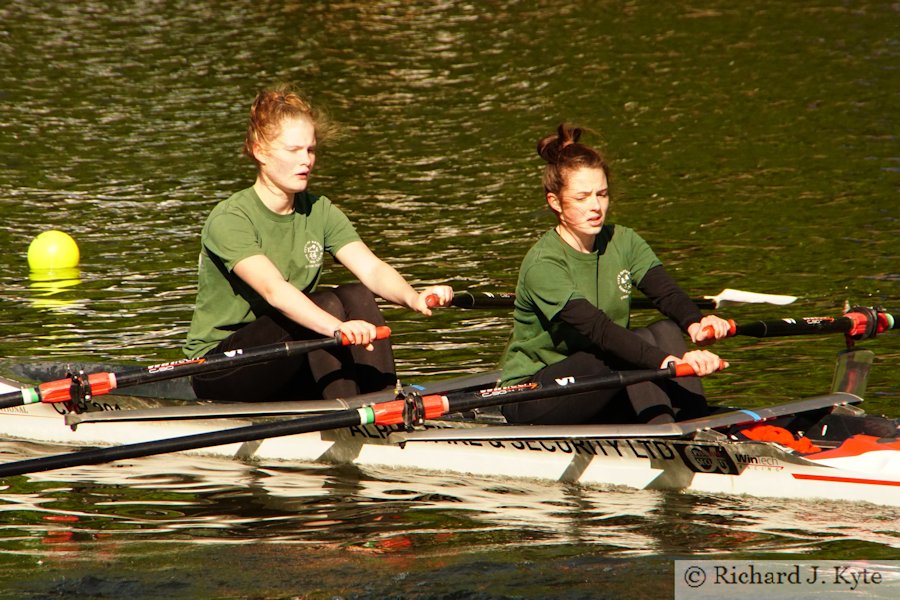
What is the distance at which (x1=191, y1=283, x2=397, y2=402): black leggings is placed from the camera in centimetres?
755

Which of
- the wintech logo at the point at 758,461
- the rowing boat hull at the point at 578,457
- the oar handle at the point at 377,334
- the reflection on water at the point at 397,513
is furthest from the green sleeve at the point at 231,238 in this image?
the wintech logo at the point at 758,461

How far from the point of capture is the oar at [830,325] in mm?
7262

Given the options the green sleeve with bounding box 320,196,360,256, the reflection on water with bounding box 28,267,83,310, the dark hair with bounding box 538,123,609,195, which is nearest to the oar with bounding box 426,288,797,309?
the green sleeve with bounding box 320,196,360,256

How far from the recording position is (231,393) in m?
7.79

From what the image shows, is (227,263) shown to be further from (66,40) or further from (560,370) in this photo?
(66,40)

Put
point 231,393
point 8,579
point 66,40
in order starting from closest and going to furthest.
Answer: point 8,579 < point 231,393 < point 66,40

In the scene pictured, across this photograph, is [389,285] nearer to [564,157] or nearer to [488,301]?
[488,301]

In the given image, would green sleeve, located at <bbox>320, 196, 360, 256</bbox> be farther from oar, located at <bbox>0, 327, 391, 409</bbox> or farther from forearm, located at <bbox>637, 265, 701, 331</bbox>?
forearm, located at <bbox>637, 265, 701, 331</bbox>

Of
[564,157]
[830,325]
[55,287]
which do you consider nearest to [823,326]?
[830,325]

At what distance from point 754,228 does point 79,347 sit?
654cm

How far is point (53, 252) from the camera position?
12.8 metres

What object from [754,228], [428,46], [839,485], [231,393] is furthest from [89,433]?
[428,46]

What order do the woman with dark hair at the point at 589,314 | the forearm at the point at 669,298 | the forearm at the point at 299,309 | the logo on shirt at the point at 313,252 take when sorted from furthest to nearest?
1. the logo on shirt at the point at 313,252
2. the forearm at the point at 299,309
3. the forearm at the point at 669,298
4. the woman with dark hair at the point at 589,314

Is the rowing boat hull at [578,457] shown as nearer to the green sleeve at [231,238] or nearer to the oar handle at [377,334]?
the oar handle at [377,334]
